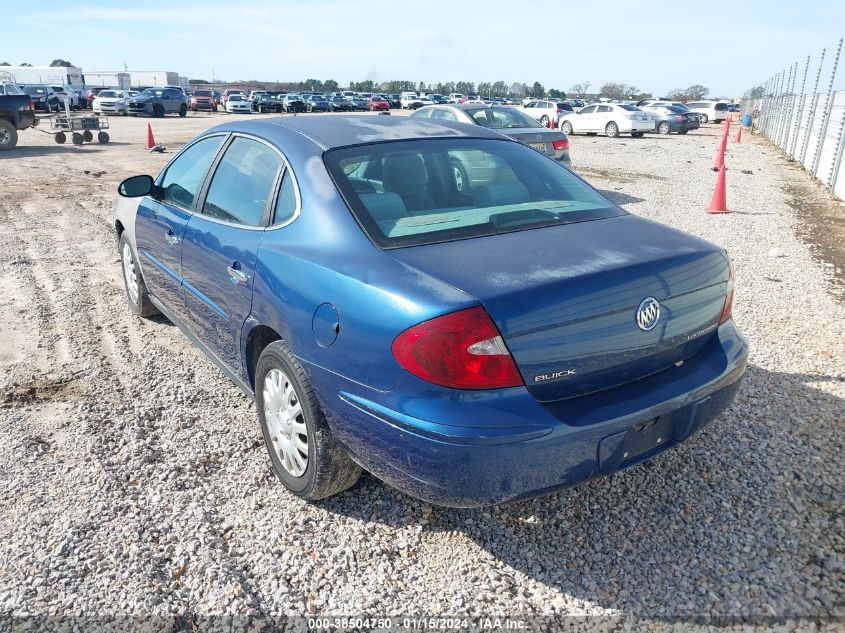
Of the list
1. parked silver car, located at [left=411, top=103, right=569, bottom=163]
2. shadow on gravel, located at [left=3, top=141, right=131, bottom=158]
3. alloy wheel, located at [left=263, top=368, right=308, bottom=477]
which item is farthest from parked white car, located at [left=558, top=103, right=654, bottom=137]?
alloy wheel, located at [left=263, top=368, right=308, bottom=477]

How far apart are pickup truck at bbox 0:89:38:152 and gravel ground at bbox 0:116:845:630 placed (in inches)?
649

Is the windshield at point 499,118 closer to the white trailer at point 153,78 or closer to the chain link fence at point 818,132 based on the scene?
the chain link fence at point 818,132

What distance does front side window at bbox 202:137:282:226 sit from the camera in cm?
319

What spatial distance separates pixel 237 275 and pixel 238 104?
45929 mm

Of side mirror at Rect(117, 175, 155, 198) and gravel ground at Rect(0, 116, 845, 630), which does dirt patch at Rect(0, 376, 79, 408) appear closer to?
gravel ground at Rect(0, 116, 845, 630)

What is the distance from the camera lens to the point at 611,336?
238 centimetres

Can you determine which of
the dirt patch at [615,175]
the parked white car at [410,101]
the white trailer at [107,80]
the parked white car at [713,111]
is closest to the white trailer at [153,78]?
the white trailer at [107,80]

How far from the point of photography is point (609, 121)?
27.8 metres

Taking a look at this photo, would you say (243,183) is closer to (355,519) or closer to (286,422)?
(286,422)

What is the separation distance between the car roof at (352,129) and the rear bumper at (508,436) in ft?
4.41

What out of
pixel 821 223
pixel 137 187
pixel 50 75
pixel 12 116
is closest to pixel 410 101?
pixel 50 75

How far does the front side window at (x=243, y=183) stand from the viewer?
319cm

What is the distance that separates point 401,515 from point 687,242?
174cm

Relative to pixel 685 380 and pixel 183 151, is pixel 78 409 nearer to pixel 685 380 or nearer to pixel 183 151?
pixel 183 151
